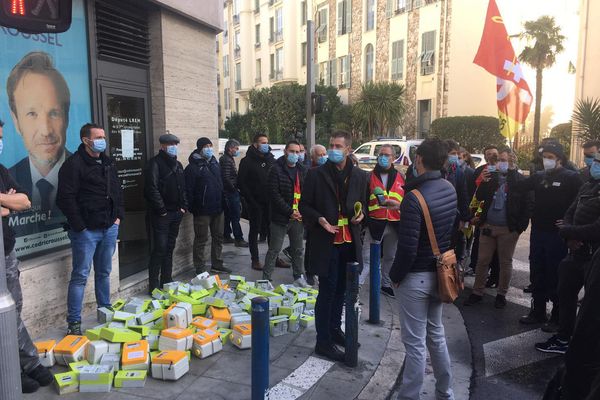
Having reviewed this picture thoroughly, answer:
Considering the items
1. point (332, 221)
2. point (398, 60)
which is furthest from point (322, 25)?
point (332, 221)

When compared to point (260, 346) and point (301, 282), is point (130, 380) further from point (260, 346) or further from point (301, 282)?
point (301, 282)

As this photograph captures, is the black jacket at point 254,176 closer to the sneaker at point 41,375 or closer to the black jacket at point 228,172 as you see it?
the black jacket at point 228,172

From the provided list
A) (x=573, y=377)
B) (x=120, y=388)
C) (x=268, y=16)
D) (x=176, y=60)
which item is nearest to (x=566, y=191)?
(x=573, y=377)

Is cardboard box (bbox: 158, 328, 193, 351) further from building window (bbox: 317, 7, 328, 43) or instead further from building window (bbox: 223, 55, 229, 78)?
building window (bbox: 223, 55, 229, 78)

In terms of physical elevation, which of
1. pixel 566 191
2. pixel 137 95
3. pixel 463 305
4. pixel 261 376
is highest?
pixel 137 95

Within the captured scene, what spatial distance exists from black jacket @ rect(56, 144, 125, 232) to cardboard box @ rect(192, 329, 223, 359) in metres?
1.46

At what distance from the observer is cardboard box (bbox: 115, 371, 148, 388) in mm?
→ 3842

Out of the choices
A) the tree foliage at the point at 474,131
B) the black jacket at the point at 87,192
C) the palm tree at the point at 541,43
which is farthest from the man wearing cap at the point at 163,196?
the palm tree at the point at 541,43

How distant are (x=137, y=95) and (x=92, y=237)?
2.40 metres

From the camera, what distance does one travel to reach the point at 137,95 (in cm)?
645

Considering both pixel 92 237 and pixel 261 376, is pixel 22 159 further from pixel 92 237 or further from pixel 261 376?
pixel 261 376

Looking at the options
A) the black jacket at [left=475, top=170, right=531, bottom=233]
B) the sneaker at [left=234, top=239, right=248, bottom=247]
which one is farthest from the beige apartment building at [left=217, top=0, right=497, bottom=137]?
the black jacket at [left=475, top=170, right=531, bottom=233]

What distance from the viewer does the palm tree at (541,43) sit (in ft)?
79.2

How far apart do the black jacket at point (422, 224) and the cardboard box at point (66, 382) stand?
2.56 m
